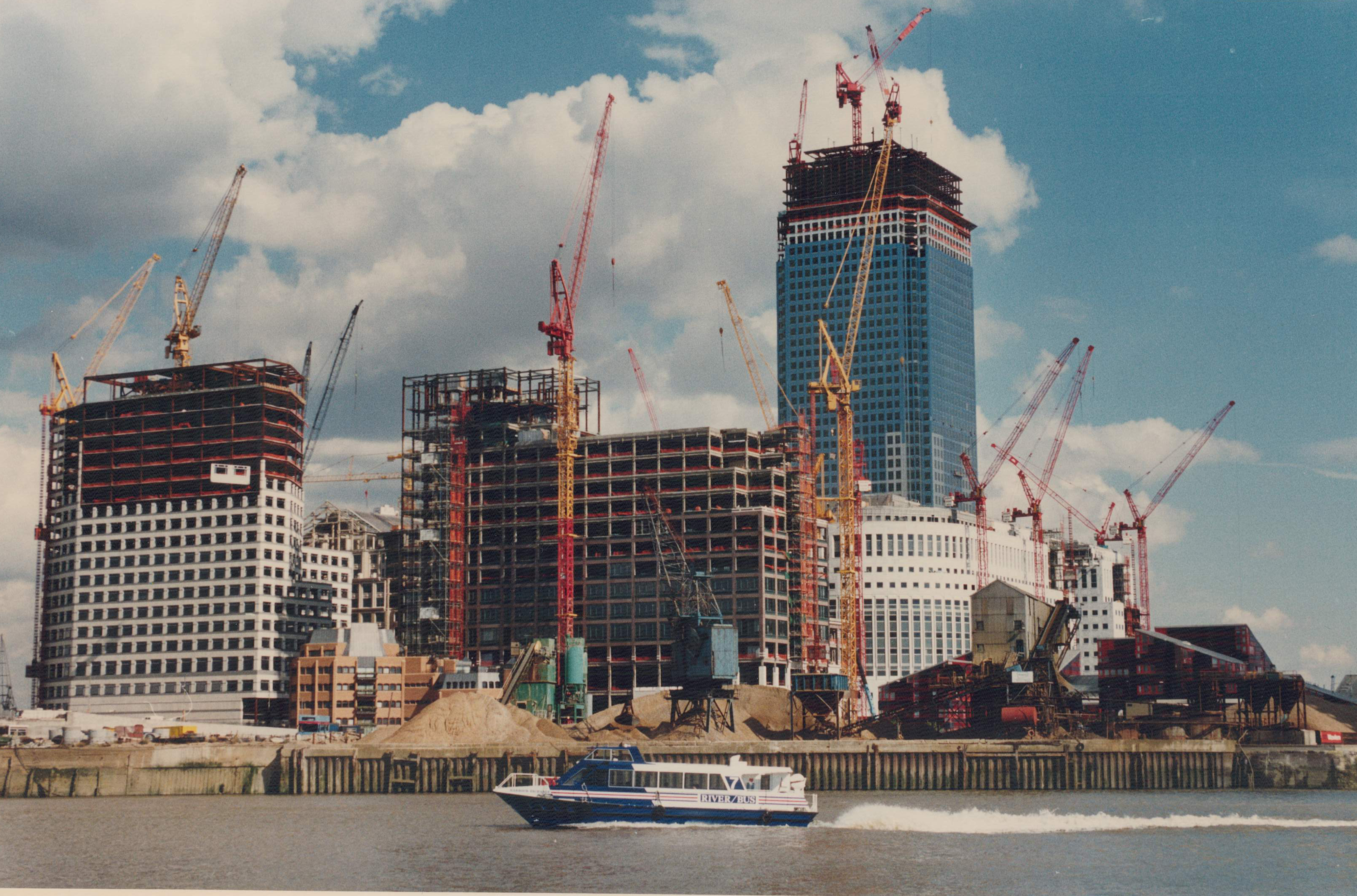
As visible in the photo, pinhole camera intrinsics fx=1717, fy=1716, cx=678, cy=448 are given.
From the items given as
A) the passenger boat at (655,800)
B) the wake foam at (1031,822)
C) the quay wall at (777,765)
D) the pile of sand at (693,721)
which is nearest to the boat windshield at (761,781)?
the passenger boat at (655,800)

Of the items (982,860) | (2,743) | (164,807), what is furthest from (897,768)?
(2,743)

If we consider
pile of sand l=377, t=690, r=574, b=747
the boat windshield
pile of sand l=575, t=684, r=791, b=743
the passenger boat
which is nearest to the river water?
the passenger boat

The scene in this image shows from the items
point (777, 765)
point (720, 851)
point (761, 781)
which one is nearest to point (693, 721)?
point (777, 765)

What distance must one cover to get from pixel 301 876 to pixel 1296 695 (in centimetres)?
12335

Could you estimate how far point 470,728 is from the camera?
520 ft

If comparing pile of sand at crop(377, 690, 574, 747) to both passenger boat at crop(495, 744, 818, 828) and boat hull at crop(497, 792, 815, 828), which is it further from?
boat hull at crop(497, 792, 815, 828)

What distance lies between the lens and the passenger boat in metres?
97.2

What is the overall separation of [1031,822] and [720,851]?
24.2 m

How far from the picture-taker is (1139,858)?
3110 inches

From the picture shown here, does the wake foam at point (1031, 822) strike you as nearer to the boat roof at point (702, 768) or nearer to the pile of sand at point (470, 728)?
the boat roof at point (702, 768)

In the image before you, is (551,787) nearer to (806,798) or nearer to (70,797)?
(806,798)

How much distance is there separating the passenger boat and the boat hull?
32mm

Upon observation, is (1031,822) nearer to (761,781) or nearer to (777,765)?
(761,781)

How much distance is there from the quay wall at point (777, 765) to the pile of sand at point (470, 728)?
13.0ft
